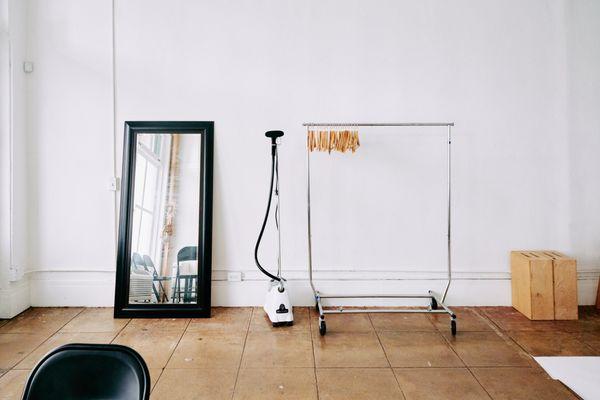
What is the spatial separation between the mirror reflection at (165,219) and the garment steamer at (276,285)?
23.9 inches

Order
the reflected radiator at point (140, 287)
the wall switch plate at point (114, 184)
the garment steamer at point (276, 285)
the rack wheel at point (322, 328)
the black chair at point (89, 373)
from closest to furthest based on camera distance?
1. the black chair at point (89, 373)
2. the rack wheel at point (322, 328)
3. the garment steamer at point (276, 285)
4. the reflected radiator at point (140, 287)
5. the wall switch plate at point (114, 184)

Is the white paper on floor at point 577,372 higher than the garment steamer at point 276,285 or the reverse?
the reverse

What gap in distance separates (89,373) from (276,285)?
1.99m

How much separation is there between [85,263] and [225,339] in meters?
1.52

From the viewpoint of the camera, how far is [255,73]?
3.25 metres

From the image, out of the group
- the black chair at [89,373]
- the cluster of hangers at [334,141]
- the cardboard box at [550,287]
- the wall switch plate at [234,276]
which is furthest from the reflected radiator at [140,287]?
the cardboard box at [550,287]

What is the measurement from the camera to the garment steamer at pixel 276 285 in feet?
9.51

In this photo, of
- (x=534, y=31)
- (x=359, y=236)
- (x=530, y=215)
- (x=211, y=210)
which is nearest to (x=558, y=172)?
(x=530, y=215)

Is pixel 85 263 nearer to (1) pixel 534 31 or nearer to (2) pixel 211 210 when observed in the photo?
(2) pixel 211 210

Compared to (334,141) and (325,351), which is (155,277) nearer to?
(325,351)

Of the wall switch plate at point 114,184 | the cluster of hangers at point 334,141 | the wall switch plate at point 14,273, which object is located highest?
the cluster of hangers at point 334,141

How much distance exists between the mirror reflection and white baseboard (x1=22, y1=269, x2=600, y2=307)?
0.30 meters

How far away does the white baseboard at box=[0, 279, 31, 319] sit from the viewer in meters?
3.04

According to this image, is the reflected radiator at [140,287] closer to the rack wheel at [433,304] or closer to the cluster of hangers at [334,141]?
the cluster of hangers at [334,141]
